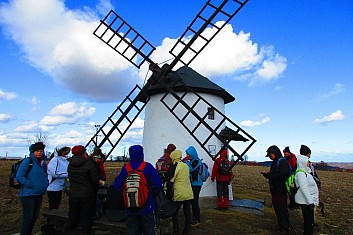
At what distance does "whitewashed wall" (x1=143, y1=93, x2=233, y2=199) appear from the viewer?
36.7 feet

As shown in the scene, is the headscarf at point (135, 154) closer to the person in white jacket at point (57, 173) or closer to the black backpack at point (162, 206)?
the black backpack at point (162, 206)

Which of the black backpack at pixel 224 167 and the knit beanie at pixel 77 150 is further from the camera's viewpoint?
the black backpack at pixel 224 167

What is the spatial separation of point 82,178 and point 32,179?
37.9 inches

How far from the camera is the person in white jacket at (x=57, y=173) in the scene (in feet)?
22.7

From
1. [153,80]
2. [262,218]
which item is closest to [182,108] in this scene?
[153,80]

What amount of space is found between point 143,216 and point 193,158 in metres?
3.17

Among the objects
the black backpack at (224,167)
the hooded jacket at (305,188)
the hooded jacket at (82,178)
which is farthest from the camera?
the black backpack at (224,167)

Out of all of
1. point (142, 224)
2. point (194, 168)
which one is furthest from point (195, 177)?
point (142, 224)

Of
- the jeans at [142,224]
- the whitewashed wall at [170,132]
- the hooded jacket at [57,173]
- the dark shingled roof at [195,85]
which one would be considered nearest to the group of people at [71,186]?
the hooded jacket at [57,173]

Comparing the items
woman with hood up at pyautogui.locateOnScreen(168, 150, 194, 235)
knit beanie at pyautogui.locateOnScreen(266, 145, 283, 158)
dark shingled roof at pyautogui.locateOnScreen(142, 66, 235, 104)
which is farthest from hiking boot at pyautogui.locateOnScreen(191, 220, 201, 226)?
dark shingled roof at pyautogui.locateOnScreen(142, 66, 235, 104)

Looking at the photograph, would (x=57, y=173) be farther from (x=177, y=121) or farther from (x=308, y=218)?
(x=308, y=218)

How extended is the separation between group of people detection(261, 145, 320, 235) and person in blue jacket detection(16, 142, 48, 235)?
5.41 meters

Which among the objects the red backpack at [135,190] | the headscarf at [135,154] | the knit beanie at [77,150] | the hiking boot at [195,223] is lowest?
the hiking boot at [195,223]

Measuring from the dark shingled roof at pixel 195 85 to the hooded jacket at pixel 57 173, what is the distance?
18.0ft
